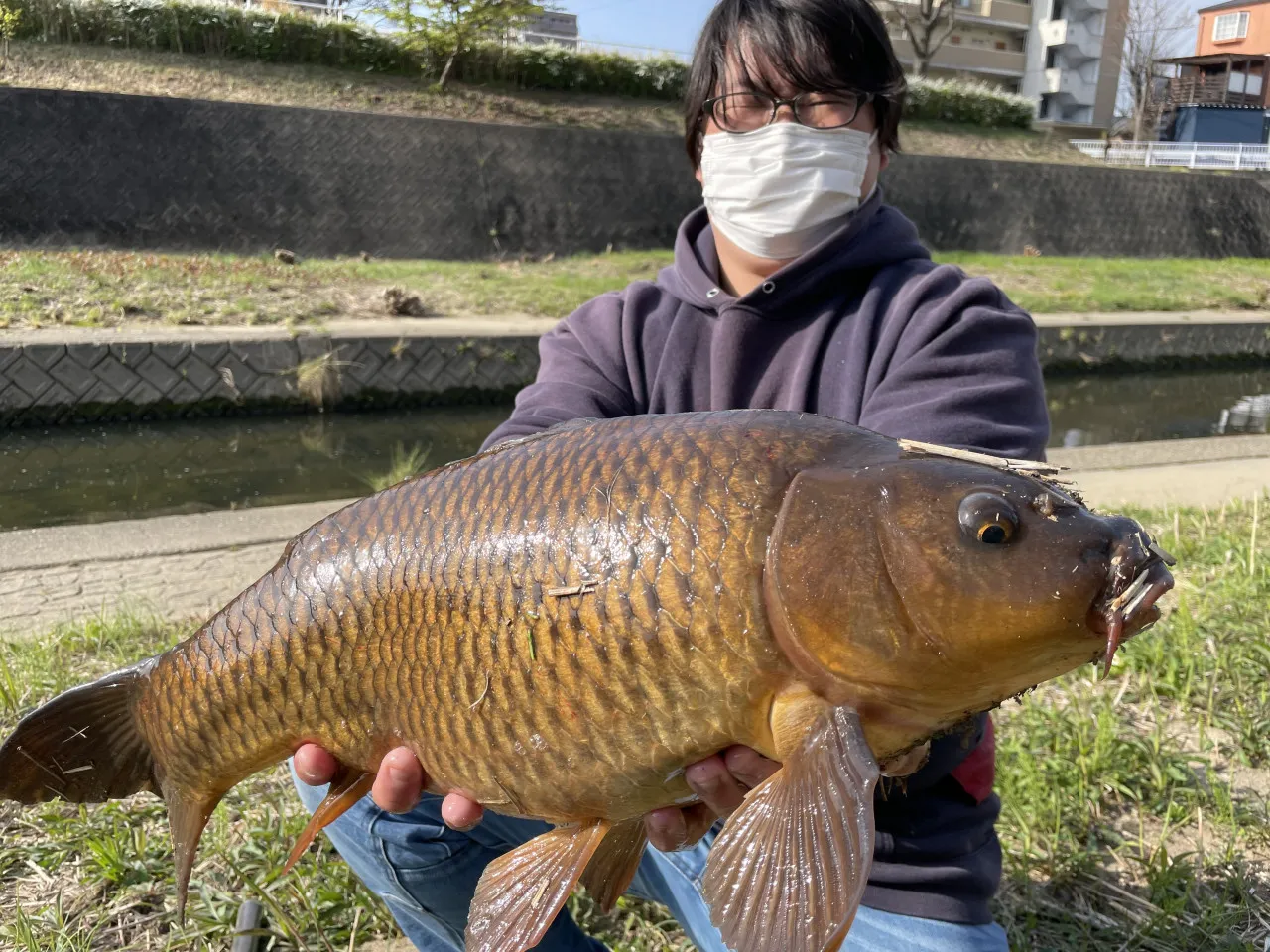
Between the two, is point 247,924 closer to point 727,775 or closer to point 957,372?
point 727,775

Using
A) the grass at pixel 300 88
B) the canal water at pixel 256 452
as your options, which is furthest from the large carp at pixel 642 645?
the grass at pixel 300 88

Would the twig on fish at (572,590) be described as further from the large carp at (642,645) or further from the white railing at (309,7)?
the white railing at (309,7)

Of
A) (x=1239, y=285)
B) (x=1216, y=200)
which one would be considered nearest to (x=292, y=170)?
(x=1239, y=285)

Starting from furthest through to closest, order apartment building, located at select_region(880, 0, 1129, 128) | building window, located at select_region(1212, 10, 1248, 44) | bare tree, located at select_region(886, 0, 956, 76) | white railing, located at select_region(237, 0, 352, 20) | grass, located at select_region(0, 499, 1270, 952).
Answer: apartment building, located at select_region(880, 0, 1129, 128), building window, located at select_region(1212, 10, 1248, 44), bare tree, located at select_region(886, 0, 956, 76), white railing, located at select_region(237, 0, 352, 20), grass, located at select_region(0, 499, 1270, 952)

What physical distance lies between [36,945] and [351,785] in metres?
0.78

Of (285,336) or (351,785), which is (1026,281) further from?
(351,785)

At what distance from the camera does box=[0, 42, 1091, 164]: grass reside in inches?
611

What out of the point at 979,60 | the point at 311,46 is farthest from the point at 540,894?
the point at 979,60

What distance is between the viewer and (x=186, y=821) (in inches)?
61.9

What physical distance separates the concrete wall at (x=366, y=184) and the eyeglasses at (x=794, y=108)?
1384 cm

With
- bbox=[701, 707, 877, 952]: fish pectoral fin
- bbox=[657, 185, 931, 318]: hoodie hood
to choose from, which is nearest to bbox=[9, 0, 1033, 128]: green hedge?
bbox=[657, 185, 931, 318]: hoodie hood

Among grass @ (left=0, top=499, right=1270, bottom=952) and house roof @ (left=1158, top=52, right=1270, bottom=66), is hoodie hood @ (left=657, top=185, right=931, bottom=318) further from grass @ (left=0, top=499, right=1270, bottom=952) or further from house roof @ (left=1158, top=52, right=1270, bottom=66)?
house roof @ (left=1158, top=52, right=1270, bottom=66)

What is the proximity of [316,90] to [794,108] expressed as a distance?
17.7 m

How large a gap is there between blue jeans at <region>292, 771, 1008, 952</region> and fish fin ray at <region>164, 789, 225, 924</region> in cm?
27
